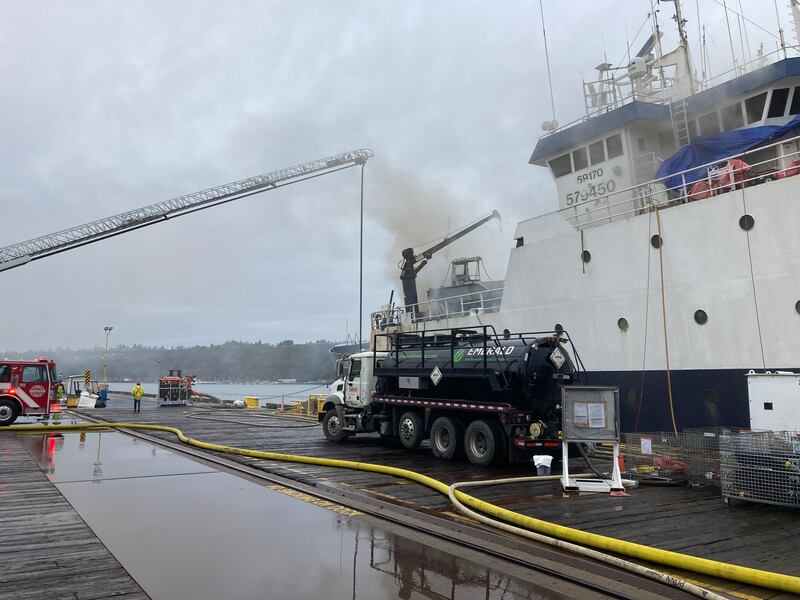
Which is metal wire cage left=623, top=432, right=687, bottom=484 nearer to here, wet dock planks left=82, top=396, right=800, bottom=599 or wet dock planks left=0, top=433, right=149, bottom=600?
wet dock planks left=82, top=396, right=800, bottom=599

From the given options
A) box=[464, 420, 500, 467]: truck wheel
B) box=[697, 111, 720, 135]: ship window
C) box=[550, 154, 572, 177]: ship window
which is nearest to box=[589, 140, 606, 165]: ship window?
box=[550, 154, 572, 177]: ship window

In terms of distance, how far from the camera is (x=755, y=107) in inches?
598

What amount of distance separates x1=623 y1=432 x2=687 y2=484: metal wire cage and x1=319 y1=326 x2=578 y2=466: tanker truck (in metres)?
1.44

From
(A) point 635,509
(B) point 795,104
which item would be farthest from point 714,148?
(A) point 635,509

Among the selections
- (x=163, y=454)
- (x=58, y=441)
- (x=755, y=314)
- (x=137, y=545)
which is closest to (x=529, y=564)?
(x=137, y=545)

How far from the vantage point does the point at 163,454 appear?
13727mm

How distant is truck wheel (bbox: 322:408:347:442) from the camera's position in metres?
16.0

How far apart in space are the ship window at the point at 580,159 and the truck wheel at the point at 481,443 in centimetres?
1043

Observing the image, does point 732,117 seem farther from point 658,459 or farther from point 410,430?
point 410,430

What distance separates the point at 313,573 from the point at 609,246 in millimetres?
11597

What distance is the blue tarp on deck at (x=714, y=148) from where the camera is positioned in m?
13.6

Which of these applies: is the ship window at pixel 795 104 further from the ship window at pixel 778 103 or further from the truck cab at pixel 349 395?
the truck cab at pixel 349 395

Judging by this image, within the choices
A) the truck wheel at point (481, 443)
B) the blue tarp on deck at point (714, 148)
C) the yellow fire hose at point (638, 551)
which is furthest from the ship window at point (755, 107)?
the yellow fire hose at point (638, 551)

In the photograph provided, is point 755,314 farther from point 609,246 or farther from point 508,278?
point 508,278
